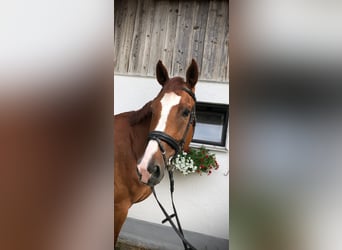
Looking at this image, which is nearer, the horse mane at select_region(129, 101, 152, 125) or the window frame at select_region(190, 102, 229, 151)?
the window frame at select_region(190, 102, 229, 151)

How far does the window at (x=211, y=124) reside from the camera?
0.46 m

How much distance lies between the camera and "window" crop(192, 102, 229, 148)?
0.46 m

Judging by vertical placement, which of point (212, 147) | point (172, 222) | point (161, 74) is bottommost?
point (172, 222)

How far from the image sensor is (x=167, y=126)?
0.53 m

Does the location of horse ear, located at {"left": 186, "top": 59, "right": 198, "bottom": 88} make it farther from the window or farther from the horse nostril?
the horse nostril

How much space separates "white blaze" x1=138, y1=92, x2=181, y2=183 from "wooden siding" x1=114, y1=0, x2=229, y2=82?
2.3 inches

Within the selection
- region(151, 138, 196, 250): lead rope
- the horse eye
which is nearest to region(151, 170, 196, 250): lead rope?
region(151, 138, 196, 250): lead rope

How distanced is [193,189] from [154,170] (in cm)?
9

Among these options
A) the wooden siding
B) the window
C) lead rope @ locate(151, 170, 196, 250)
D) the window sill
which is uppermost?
the wooden siding

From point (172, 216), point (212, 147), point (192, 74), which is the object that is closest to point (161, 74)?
A: point (192, 74)

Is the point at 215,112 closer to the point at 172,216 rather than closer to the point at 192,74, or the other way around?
the point at 192,74

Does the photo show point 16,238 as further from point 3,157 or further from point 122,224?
point 122,224

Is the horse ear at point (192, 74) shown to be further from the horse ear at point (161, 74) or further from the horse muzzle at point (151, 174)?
the horse muzzle at point (151, 174)

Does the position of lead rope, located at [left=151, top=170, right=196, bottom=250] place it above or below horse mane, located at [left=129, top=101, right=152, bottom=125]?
below
